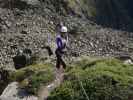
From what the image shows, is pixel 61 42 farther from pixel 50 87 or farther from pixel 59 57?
pixel 50 87

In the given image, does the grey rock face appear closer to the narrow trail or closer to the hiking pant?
the narrow trail

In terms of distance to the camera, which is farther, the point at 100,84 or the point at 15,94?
→ the point at 15,94

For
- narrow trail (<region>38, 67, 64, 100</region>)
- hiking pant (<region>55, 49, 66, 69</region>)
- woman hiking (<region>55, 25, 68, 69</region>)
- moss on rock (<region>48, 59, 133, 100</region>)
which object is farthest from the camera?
hiking pant (<region>55, 49, 66, 69</region>)

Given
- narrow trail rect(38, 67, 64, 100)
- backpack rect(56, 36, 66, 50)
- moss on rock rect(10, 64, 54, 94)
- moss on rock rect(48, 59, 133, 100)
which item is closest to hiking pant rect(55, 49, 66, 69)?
backpack rect(56, 36, 66, 50)

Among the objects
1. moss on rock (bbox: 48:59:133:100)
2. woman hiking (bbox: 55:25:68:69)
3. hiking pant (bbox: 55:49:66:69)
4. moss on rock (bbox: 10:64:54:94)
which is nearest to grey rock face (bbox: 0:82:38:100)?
moss on rock (bbox: 10:64:54:94)

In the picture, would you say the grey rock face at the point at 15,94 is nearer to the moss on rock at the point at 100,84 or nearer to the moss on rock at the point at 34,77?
the moss on rock at the point at 34,77

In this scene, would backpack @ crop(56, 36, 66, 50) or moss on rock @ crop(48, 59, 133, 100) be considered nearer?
moss on rock @ crop(48, 59, 133, 100)

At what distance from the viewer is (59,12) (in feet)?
184

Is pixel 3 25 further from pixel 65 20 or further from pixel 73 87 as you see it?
pixel 73 87

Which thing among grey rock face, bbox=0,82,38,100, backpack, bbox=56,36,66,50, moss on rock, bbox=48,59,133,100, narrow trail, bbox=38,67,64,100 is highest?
backpack, bbox=56,36,66,50

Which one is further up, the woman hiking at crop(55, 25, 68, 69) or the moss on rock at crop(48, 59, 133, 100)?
the woman hiking at crop(55, 25, 68, 69)

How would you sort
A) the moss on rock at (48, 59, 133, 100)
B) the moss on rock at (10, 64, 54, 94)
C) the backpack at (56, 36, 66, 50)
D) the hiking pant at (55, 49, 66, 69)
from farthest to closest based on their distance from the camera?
the hiking pant at (55, 49, 66, 69)
the backpack at (56, 36, 66, 50)
the moss on rock at (10, 64, 54, 94)
the moss on rock at (48, 59, 133, 100)

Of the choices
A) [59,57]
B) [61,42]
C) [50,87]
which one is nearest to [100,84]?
[50,87]

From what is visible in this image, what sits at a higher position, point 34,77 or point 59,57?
point 59,57
